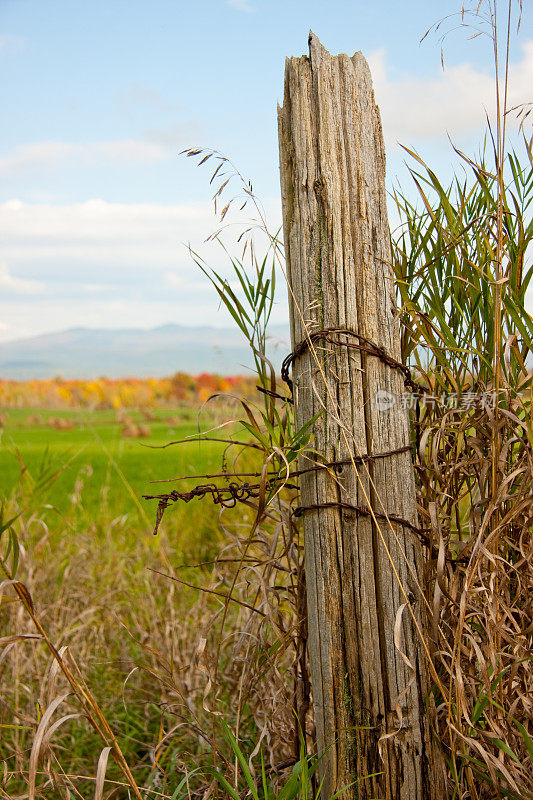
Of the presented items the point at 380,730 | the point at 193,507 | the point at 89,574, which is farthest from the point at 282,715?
the point at 193,507

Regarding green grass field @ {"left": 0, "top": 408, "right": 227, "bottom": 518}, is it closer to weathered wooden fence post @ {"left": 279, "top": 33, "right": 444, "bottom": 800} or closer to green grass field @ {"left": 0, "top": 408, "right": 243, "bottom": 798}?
green grass field @ {"left": 0, "top": 408, "right": 243, "bottom": 798}

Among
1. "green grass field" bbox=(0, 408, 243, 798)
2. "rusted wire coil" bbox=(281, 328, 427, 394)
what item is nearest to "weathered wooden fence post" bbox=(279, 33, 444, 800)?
"rusted wire coil" bbox=(281, 328, 427, 394)

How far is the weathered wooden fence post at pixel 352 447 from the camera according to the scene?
1.58 metres

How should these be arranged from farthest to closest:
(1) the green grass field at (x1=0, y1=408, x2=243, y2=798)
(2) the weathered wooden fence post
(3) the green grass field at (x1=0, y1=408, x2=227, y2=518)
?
(3) the green grass field at (x1=0, y1=408, x2=227, y2=518), (1) the green grass field at (x1=0, y1=408, x2=243, y2=798), (2) the weathered wooden fence post

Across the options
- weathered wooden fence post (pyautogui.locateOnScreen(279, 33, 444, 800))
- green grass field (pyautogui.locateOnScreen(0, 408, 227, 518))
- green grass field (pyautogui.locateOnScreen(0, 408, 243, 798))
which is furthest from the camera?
green grass field (pyautogui.locateOnScreen(0, 408, 227, 518))

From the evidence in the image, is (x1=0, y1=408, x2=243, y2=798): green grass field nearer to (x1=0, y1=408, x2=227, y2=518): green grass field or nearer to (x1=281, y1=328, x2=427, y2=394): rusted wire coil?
(x1=281, y1=328, x2=427, y2=394): rusted wire coil

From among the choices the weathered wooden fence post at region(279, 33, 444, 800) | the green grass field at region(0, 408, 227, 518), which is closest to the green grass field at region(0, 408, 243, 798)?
the weathered wooden fence post at region(279, 33, 444, 800)

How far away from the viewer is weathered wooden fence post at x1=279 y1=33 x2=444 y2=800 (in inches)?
62.3

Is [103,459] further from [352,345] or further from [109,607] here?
[352,345]

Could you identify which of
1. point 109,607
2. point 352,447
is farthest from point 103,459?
point 352,447

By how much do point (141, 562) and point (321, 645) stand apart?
2.98 metres

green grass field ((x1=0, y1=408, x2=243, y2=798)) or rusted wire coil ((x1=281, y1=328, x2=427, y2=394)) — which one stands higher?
rusted wire coil ((x1=281, y1=328, x2=427, y2=394))

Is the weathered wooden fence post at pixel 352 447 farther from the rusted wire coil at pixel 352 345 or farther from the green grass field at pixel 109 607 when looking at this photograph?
the green grass field at pixel 109 607

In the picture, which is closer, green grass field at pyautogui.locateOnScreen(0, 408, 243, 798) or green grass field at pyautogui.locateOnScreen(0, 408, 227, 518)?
green grass field at pyautogui.locateOnScreen(0, 408, 243, 798)
